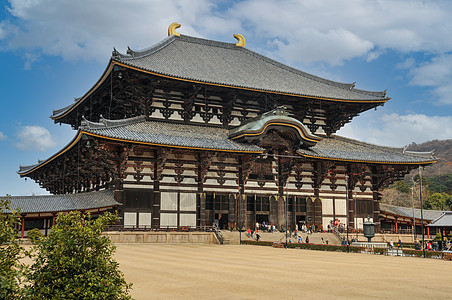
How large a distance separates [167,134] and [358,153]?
20.1 meters

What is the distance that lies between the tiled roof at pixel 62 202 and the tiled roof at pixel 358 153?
17841 mm

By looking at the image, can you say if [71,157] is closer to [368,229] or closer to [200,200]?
[200,200]

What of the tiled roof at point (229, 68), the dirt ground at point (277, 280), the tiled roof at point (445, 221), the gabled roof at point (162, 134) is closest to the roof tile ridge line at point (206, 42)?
the tiled roof at point (229, 68)

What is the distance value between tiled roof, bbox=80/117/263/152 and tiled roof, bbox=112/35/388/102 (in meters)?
4.63

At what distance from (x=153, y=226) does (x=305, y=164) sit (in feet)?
54.8

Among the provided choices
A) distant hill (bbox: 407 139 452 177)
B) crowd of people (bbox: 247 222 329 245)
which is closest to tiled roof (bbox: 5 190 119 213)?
crowd of people (bbox: 247 222 329 245)

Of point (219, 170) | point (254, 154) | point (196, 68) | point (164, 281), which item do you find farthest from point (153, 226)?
point (164, 281)

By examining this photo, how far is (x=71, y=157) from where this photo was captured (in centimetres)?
4672

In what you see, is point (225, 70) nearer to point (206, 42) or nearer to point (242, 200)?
point (206, 42)

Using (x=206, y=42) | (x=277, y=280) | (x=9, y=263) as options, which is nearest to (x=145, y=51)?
(x=206, y=42)

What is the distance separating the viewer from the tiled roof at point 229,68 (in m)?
45.0

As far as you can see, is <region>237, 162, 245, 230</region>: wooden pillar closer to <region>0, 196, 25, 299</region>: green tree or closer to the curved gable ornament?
the curved gable ornament

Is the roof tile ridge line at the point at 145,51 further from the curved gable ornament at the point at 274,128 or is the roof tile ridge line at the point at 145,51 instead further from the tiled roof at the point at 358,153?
the tiled roof at the point at 358,153

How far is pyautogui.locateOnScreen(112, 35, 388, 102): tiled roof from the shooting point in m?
45.0
